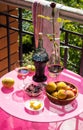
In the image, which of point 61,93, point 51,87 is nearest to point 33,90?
point 51,87

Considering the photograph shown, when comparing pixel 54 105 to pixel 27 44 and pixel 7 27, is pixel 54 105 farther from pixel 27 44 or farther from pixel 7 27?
pixel 27 44

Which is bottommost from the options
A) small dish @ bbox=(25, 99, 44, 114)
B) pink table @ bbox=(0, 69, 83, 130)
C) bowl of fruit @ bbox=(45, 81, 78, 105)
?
pink table @ bbox=(0, 69, 83, 130)

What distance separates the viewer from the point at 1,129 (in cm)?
224

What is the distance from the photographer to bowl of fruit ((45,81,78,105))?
2.20m

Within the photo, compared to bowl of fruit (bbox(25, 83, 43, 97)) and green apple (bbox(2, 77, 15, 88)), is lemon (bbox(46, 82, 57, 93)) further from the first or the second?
green apple (bbox(2, 77, 15, 88))

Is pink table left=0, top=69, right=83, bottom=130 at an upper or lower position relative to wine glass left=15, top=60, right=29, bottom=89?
lower

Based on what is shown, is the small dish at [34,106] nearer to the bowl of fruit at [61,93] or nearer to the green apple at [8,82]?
the bowl of fruit at [61,93]

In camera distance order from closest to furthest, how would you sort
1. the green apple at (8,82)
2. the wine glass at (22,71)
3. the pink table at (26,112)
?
the pink table at (26,112)
the green apple at (8,82)
the wine glass at (22,71)

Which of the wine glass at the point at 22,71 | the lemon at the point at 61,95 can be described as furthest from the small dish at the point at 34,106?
the wine glass at the point at 22,71

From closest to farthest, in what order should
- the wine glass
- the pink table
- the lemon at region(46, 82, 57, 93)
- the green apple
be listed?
the pink table
the lemon at region(46, 82, 57, 93)
the green apple
the wine glass

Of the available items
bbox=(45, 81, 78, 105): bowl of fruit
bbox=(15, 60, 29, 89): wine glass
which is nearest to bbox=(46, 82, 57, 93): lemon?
bbox=(45, 81, 78, 105): bowl of fruit

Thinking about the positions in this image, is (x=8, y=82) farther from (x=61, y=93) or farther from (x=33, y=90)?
(x=61, y=93)

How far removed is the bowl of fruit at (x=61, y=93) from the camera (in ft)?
7.22

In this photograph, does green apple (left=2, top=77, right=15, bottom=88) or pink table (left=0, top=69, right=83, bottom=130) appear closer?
pink table (left=0, top=69, right=83, bottom=130)
